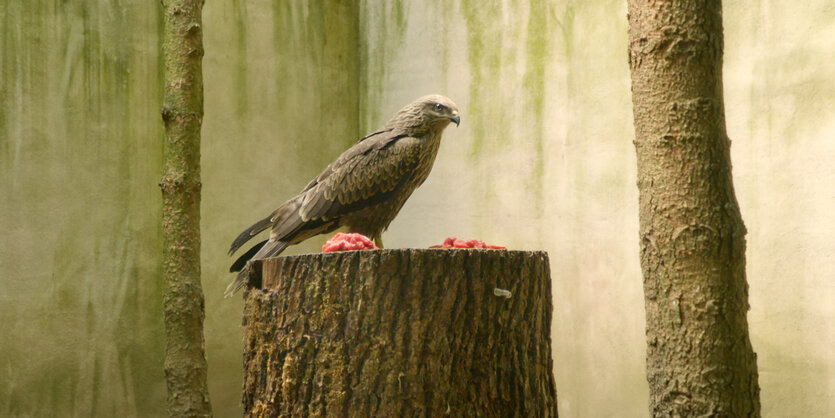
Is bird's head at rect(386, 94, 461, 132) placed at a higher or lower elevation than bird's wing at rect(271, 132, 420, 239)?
higher

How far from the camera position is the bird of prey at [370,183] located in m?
3.67

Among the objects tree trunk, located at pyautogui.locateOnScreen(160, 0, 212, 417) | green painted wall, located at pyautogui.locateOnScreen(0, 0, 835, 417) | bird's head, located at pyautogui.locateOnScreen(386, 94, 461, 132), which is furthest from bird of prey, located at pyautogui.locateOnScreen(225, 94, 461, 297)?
green painted wall, located at pyautogui.locateOnScreen(0, 0, 835, 417)

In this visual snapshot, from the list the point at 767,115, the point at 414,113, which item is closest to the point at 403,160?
the point at 414,113

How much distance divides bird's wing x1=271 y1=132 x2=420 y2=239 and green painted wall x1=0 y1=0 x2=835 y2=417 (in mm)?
1089

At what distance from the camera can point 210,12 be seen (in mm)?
4930

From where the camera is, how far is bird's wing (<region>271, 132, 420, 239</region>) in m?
3.66

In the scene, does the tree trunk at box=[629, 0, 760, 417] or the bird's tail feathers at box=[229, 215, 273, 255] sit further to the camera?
the bird's tail feathers at box=[229, 215, 273, 255]

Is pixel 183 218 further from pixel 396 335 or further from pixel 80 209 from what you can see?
pixel 396 335

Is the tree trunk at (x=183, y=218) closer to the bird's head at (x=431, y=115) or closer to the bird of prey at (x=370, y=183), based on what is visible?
the bird of prey at (x=370, y=183)

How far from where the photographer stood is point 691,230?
2.15 m

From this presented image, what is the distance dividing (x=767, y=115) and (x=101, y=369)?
12.7 feet

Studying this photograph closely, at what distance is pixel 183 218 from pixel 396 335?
2.18m

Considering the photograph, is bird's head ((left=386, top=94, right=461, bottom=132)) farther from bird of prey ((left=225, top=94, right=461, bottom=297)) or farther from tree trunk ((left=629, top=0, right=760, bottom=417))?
tree trunk ((left=629, top=0, right=760, bottom=417))

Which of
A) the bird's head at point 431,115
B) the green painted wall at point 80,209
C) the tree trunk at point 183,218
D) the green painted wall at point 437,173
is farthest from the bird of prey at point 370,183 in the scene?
the green painted wall at point 80,209
